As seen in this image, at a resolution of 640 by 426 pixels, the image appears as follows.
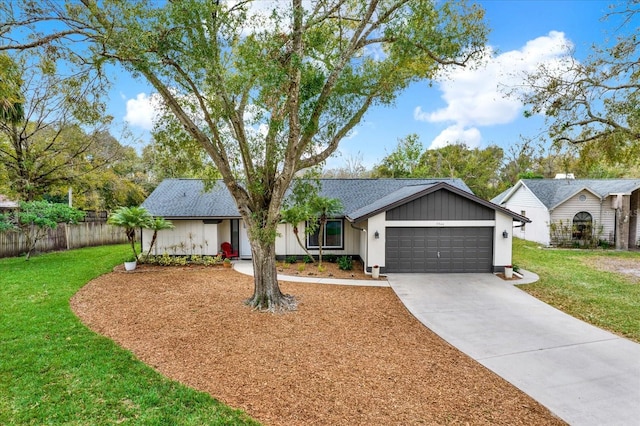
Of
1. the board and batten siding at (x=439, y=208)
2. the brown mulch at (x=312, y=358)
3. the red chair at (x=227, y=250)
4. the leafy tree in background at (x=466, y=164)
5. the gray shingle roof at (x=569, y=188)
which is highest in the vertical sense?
the leafy tree in background at (x=466, y=164)

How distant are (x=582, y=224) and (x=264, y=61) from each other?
21.6 metres

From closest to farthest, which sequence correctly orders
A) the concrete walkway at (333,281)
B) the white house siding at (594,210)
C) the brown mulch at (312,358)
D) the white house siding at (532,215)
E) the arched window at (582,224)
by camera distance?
the brown mulch at (312,358), the concrete walkway at (333,281), the white house siding at (594,210), the arched window at (582,224), the white house siding at (532,215)

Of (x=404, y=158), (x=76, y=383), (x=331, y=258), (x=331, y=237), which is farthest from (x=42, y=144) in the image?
(x=404, y=158)

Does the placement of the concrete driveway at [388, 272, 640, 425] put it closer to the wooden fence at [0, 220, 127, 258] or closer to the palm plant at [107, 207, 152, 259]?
→ the palm plant at [107, 207, 152, 259]

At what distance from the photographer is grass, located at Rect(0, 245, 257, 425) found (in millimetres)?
4027

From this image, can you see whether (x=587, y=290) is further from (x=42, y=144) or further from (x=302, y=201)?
(x=42, y=144)

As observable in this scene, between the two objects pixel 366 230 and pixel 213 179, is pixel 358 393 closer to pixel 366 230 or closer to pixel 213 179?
pixel 213 179

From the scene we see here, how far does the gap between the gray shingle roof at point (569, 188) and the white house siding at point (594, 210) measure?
1.29 ft

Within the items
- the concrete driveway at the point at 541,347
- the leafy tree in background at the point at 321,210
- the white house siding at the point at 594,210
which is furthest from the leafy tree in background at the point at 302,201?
the white house siding at the point at 594,210

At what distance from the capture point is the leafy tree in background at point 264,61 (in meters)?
6.36

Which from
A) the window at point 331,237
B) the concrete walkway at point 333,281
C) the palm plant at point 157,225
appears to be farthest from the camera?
the window at point 331,237

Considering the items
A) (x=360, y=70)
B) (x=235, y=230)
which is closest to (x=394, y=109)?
(x=360, y=70)

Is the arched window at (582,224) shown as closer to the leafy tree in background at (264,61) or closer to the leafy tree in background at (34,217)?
the leafy tree in background at (264,61)

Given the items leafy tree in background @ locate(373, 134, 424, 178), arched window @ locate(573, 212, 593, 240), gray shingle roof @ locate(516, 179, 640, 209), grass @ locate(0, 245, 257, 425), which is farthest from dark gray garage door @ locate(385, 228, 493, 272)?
leafy tree in background @ locate(373, 134, 424, 178)
